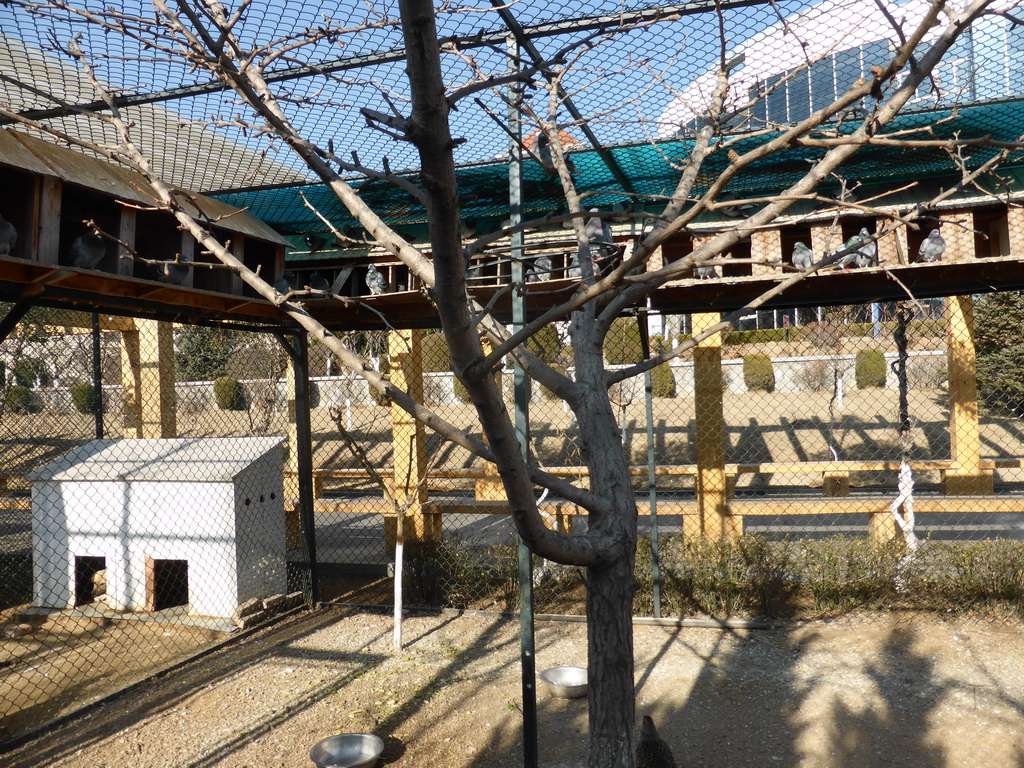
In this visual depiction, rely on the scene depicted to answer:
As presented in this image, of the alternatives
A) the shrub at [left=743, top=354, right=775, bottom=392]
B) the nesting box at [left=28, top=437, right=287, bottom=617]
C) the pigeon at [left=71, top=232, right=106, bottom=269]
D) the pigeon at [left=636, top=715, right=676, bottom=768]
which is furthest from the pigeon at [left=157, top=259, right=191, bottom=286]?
the shrub at [left=743, top=354, right=775, bottom=392]

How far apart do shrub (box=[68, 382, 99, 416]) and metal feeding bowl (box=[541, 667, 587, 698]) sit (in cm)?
1474

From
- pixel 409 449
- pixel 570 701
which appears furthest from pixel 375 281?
pixel 570 701

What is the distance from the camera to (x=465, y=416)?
14.2 meters

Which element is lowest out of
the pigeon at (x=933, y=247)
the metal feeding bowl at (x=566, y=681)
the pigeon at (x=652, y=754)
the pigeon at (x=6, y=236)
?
the metal feeding bowl at (x=566, y=681)

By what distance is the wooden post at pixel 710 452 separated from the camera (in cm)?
532

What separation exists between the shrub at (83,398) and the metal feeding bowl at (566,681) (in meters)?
14.7

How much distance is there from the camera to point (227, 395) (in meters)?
16.5

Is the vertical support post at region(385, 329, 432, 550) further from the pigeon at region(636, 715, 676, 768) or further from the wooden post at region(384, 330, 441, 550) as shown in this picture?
the pigeon at region(636, 715, 676, 768)

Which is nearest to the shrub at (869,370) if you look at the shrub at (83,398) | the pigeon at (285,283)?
the pigeon at (285,283)

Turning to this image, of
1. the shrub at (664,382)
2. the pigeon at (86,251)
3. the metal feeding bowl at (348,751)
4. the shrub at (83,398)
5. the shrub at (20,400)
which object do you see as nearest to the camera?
the metal feeding bowl at (348,751)

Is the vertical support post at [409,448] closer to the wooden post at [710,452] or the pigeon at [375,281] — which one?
the pigeon at [375,281]

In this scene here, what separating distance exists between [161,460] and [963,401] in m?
6.41

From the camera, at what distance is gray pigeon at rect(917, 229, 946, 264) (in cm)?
429

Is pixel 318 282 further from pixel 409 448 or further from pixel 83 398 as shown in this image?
pixel 83 398
